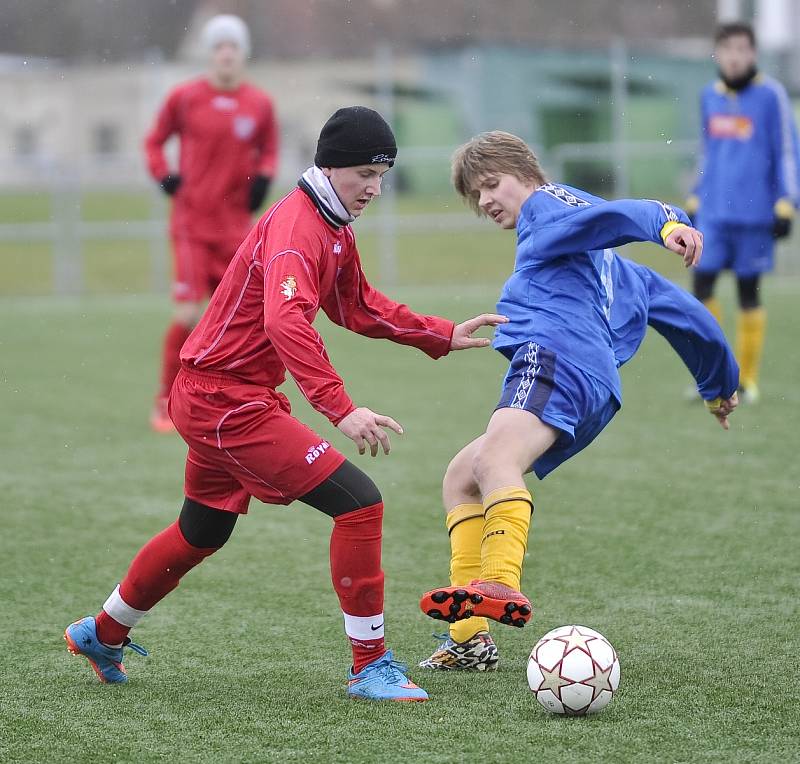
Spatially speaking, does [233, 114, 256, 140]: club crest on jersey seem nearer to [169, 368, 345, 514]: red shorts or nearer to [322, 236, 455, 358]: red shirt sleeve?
[322, 236, 455, 358]: red shirt sleeve

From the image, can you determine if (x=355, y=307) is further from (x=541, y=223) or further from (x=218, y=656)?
(x=218, y=656)

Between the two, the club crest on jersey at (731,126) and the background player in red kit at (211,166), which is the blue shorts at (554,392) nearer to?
the background player in red kit at (211,166)

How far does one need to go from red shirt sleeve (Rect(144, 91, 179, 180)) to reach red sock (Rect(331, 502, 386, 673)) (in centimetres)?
531

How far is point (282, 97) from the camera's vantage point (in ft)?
101

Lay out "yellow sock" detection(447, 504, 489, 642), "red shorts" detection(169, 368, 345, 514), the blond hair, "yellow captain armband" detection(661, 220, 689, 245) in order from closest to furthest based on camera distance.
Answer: "red shorts" detection(169, 368, 345, 514), "yellow captain armband" detection(661, 220, 689, 245), "yellow sock" detection(447, 504, 489, 642), the blond hair

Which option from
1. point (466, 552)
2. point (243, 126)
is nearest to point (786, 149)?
point (243, 126)

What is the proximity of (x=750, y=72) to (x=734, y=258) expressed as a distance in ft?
3.95

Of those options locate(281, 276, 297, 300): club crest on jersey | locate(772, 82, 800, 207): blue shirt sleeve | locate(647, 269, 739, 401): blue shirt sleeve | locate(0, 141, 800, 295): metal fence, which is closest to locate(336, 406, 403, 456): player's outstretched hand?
locate(281, 276, 297, 300): club crest on jersey

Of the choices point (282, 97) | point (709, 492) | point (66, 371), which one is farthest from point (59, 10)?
point (709, 492)

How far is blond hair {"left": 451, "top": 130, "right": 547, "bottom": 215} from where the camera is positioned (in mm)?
4160

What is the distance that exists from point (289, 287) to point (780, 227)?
19.2 ft

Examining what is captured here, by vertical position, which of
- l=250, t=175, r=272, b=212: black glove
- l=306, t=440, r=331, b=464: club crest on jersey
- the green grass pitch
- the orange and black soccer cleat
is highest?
l=250, t=175, r=272, b=212: black glove

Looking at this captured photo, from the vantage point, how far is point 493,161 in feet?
13.6

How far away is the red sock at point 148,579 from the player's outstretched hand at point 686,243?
61.9 inches
